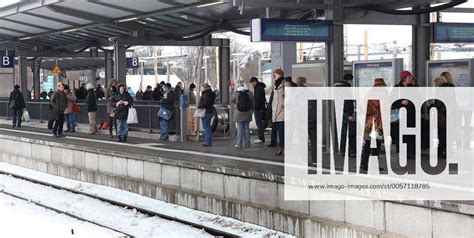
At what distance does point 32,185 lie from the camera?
17875 millimetres

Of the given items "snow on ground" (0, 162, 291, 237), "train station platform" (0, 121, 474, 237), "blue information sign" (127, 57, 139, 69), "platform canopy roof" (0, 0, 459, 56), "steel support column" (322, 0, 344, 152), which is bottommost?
"snow on ground" (0, 162, 291, 237)

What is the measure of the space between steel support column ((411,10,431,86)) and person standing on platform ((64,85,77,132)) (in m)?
10.4

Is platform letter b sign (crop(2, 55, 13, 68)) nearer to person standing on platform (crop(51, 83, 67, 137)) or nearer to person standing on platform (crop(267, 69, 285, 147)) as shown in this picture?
person standing on platform (crop(51, 83, 67, 137))

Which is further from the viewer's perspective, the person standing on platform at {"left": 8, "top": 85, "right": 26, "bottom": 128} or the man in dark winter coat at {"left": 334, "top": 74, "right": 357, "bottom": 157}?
the person standing on platform at {"left": 8, "top": 85, "right": 26, "bottom": 128}

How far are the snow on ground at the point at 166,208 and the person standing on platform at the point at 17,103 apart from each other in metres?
6.38

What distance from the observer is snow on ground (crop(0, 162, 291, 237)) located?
11.3m

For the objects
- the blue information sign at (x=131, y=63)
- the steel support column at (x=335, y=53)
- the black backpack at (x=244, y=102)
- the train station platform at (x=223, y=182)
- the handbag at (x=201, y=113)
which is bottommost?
the train station platform at (x=223, y=182)

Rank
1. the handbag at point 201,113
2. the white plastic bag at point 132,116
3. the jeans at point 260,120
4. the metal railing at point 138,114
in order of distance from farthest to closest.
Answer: the white plastic bag at point 132,116, the metal railing at point 138,114, the handbag at point 201,113, the jeans at point 260,120

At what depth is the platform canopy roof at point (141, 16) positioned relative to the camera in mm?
14688

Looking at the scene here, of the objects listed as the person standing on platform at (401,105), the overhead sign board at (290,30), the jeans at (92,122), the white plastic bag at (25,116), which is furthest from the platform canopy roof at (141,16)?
the white plastic bag at (25,116)

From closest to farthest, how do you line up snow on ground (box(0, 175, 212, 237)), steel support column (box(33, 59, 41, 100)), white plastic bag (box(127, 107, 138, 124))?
snow on ground (box(0, 175, 212, 237)) < white plastic bag (box(127, 107, 138, 124)) < steel support column (box(33, 59, 41, 100))

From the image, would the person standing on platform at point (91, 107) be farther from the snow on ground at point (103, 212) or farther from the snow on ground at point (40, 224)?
the snow on ground at point (40, 224)

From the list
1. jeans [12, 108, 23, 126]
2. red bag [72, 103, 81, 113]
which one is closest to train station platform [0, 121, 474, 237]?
red bag [72, 103, 81, 113]

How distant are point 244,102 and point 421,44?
398cm
